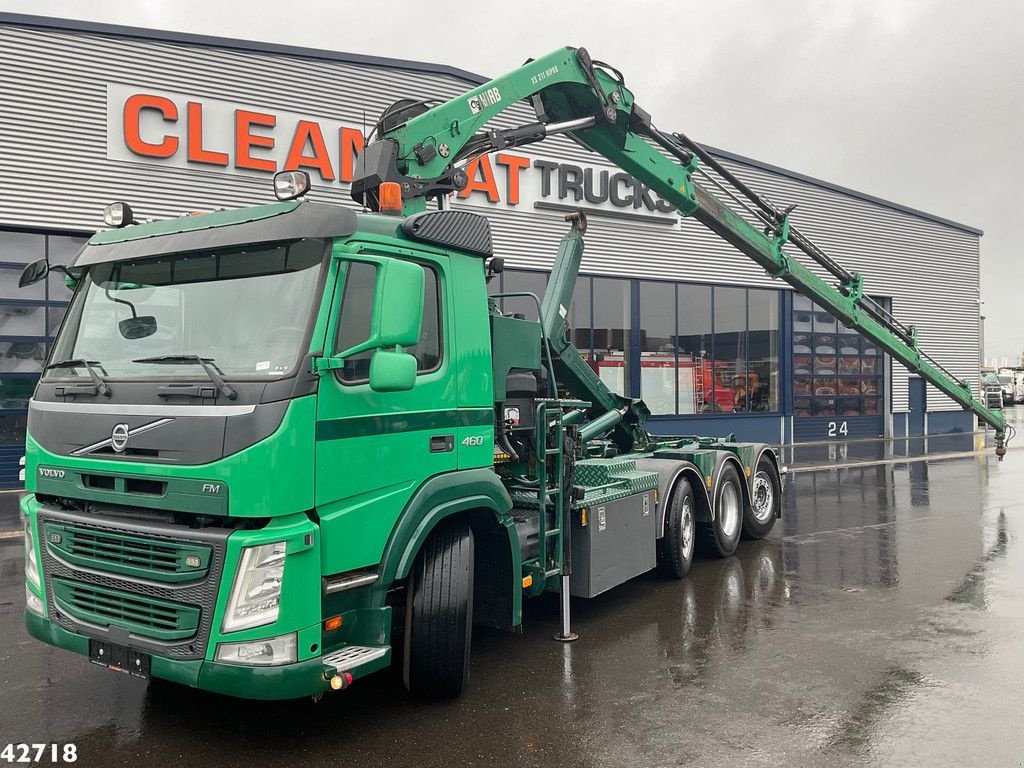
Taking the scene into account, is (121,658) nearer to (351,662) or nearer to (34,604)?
(34,604)

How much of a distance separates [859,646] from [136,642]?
4.86m

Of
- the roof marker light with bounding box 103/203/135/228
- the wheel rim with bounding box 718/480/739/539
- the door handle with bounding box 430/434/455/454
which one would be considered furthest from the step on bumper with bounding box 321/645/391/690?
the wheel rim with bounding box 718/480/739/539

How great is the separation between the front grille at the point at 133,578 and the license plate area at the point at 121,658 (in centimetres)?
4

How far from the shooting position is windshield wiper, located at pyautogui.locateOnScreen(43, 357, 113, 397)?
4230mm

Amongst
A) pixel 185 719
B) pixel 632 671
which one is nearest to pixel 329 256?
pixel 185 719

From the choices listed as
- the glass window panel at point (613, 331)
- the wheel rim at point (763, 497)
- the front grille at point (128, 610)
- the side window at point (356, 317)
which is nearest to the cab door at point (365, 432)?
the side window at point (356, 317)

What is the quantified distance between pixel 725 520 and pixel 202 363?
6.67 m

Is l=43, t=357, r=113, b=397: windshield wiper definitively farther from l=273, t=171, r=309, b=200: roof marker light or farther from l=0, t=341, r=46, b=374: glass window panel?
l=0, t=341, r=46, b=374: glass window panel

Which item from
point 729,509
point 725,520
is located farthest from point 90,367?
point 729,509

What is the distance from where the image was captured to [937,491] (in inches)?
571

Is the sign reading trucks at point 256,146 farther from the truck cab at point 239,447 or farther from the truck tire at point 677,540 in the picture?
the truck cab at point 239,447

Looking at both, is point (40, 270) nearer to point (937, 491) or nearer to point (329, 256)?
point (329, 256)

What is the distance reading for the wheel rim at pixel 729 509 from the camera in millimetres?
9078

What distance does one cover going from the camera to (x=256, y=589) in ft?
12.4
